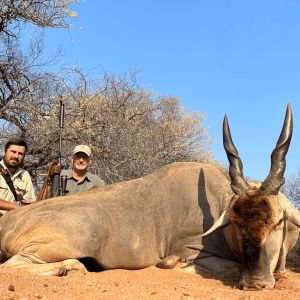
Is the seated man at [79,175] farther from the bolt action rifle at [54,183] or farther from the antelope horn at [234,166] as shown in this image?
the antelope horn at [234,166]

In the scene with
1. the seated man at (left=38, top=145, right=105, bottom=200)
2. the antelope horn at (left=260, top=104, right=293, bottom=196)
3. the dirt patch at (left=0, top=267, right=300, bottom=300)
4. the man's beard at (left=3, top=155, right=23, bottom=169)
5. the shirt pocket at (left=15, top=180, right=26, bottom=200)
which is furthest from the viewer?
the seated man at (left=38, top=145, right=105, bottom=200)

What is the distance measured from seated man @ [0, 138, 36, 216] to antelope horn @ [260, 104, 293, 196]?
4605mm

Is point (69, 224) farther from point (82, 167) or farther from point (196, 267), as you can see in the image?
point (82, 167)

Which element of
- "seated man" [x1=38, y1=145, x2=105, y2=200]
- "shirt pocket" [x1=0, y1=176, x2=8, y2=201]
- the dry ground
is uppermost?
"seated man" [x1=38, y1=145, x2=105, y2=200]

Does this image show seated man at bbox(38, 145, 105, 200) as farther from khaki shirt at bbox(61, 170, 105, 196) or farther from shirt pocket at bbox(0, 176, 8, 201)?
shirt pocket at bbox(0, 176, 8, 201)

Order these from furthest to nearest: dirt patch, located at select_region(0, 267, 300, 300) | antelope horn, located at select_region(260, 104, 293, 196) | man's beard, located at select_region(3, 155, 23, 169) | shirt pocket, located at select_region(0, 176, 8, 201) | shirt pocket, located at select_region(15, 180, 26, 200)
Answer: shirt pocket, located at select_region(15, 180, 26, 200)
man's beard, located at select_region(3, 155, 23, 169)
shirt pocket, located at select_region(0, 176, 8, 201)
antelope horn, located at select_region(260, 104, 293, 196)
dirt patch, located at select_region(0, 267, 300, 300)

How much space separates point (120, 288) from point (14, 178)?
430 cm

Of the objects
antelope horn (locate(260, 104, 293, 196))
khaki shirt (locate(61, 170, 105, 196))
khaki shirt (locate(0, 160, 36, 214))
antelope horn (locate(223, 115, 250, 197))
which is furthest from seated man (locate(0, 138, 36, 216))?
antelope horn (locate(260, 104, 293, 196))

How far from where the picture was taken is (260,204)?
12.0ft

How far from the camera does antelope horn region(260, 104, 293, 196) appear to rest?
12.5 ft

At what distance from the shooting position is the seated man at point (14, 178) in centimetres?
649

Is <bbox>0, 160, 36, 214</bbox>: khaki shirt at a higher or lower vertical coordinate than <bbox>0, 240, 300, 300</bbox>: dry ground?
higher

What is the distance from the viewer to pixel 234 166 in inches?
165

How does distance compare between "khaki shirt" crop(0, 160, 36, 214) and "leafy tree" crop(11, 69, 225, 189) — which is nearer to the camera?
"khaki shirt" crop(0, 160, 36, 214)
